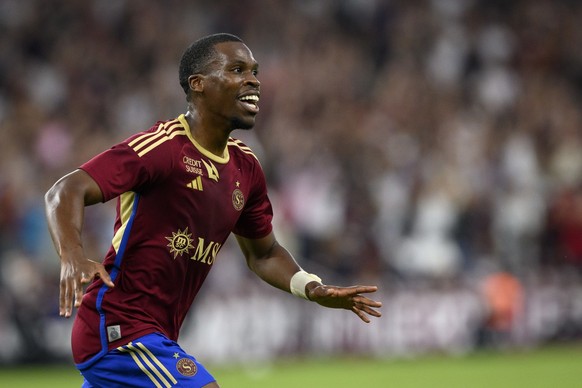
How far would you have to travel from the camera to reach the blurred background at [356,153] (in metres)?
14.3

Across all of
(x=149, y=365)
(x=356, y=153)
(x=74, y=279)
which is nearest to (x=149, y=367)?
(x=149, y=365)

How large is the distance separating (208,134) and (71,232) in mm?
1195

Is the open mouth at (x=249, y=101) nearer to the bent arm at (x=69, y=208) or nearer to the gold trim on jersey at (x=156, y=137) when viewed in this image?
the gold trim on jersey at (x=156, y=137)

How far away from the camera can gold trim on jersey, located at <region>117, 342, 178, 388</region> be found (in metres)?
5.62

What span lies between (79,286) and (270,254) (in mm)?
1984

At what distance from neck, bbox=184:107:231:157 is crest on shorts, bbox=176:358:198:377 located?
3.86 feet

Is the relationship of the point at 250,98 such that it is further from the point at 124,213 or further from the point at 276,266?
the point at 276,266

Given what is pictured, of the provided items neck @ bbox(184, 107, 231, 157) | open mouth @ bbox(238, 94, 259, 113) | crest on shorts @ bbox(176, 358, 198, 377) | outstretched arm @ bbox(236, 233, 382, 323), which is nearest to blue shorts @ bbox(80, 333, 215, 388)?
crest on shorts @ bbox(176, 358, 198, 377)

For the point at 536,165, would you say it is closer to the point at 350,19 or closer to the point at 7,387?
the point at 350,19

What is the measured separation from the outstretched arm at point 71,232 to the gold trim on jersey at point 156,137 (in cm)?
36

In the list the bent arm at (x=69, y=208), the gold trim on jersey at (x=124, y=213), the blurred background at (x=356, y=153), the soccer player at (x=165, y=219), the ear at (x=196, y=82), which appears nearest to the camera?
the bent arm at (x=69, y=208)

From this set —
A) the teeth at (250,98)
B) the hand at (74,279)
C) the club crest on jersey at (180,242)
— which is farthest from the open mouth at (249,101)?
the hand at (74,279)

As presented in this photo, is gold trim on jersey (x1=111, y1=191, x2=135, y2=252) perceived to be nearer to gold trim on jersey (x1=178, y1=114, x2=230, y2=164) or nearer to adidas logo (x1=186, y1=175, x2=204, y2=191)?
adidas logo (x1=186, y1=175, x2=204, y2=191)

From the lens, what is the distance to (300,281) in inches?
252
